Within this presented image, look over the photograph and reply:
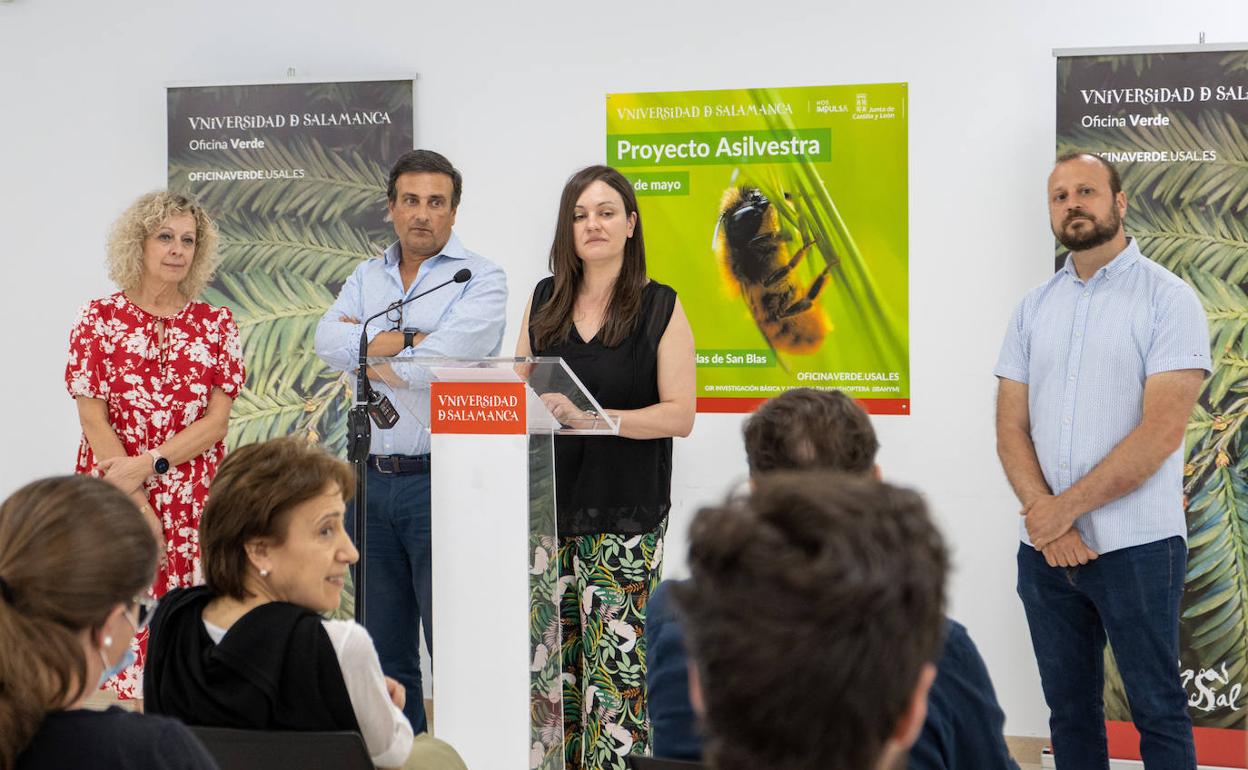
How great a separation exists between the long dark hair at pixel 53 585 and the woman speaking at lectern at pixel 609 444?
1484 millimetres

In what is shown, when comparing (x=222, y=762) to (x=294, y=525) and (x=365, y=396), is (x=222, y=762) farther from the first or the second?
(x=365, y=396)

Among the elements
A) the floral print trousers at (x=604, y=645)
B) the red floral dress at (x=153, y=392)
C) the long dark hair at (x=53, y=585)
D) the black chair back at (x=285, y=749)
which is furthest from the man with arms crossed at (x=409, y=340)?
the long dark hair at (x=53, y=585)

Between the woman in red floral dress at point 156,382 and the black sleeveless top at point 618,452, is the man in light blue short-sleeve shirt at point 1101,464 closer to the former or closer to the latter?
the black sleeveless top at point 618,452

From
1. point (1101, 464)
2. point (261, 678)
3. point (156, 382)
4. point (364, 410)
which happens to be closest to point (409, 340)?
point (364, 410)

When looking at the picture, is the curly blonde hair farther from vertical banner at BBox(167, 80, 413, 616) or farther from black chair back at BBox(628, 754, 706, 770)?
black chair back at BBox(628, 754, 706, 770)

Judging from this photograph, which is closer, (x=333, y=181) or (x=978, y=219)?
(x=978, y=219)

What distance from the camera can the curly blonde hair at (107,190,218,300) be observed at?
376 cm

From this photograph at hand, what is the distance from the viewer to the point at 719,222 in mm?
4586

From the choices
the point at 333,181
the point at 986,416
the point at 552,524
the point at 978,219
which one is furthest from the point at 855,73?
the point at 552,524

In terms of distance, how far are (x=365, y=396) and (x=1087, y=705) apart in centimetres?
218

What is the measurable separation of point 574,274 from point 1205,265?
221 cm

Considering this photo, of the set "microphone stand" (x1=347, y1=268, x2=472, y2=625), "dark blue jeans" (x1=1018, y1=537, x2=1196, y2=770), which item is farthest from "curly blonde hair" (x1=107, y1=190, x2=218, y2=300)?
"dark blue jeans" (x1=1018, y1=537, x2=1196, y2=770)

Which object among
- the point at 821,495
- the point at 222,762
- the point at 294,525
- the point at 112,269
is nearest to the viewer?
the point at 821,495

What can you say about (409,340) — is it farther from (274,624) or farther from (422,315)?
(274,624)
